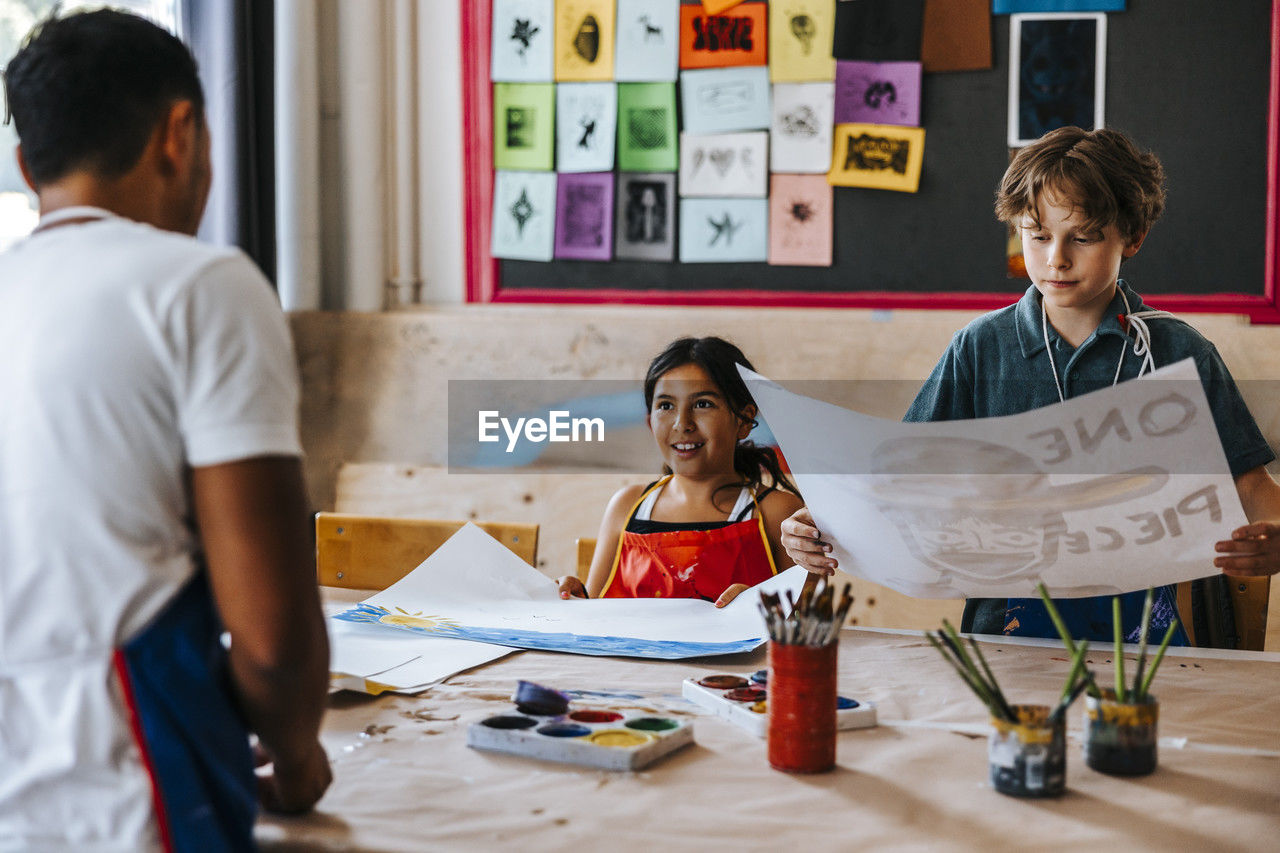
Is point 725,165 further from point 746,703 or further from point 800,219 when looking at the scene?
point 746,703

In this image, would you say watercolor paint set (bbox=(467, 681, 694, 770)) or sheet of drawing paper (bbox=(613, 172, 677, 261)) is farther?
sheet of drawing paper (bbox=(613, 172, 677, 261))

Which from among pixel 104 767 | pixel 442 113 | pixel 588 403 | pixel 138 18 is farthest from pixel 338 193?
pixel 104 767

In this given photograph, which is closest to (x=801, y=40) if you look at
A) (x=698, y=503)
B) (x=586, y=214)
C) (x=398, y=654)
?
(x=586, y=214)

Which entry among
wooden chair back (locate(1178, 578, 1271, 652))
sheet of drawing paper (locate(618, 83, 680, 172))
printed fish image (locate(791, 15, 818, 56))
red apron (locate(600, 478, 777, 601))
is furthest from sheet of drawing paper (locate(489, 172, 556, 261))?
wooden chair back (locate(1178, 578, 1271, 652))

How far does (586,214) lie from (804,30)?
697mm

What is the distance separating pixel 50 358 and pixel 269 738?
30cm

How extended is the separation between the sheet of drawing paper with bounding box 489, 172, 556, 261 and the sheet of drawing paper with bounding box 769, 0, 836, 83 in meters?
0.64

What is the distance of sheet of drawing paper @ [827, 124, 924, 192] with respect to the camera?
2662 millimetres

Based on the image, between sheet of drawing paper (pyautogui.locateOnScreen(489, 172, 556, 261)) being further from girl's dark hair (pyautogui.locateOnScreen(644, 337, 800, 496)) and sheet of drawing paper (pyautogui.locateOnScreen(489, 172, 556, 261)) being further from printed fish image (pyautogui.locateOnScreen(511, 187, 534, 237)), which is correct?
girl's dark hair (pyautogui.locateOnScreen(644, 337, 800, 496))

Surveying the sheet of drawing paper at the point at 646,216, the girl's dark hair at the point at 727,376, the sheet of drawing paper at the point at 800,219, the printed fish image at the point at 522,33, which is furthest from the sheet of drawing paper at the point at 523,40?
the girl's dark hair at the point at 727,376

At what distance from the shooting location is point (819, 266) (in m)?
2.75

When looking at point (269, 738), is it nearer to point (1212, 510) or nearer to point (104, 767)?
point (104, 767)

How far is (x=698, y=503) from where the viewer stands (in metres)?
1.95

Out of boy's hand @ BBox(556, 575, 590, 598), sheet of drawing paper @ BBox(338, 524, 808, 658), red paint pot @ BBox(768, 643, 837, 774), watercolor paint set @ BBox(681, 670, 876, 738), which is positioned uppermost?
red paint pot @ BBox(768, 643, 837, 774)
